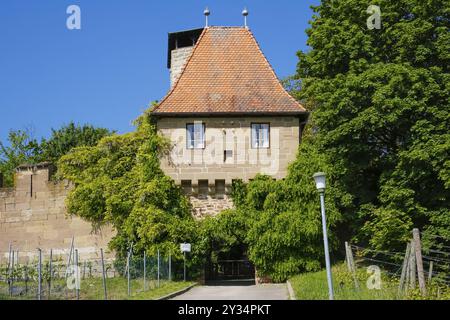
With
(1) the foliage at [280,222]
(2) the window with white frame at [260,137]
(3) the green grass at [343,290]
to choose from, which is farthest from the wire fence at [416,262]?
(2) the window with white frame at [260,137]

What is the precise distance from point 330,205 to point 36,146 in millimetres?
28953

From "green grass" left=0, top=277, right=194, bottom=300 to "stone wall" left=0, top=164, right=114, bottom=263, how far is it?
4.58m

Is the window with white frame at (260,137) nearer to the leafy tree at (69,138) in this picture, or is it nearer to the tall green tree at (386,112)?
the tall green tree at (386,112)

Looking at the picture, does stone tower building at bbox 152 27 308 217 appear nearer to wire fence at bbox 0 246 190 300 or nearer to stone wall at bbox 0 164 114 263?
Result: wire fence at bbox 0 246 190 300

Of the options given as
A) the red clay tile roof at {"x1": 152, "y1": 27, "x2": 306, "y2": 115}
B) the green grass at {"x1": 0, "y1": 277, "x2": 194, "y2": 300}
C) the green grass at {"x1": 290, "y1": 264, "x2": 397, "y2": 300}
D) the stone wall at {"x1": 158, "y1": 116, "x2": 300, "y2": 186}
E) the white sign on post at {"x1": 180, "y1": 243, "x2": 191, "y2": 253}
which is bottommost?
the green grass at {"x1": 0, "y1": 277, "x2": 194, "y2": 300}

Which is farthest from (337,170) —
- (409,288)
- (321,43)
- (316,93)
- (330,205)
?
(409,288)

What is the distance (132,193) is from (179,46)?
16.1 meters

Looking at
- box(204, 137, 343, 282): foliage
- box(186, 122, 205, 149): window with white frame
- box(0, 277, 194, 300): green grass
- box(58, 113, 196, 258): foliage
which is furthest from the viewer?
box(186, 122, 205, 149): window with white frame

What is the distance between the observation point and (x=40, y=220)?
27.0m

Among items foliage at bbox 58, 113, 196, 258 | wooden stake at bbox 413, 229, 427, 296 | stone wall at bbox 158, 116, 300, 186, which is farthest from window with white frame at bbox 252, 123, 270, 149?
wooden stake at bbox 413, 229, 427, 296

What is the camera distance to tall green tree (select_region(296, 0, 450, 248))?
21.8 m

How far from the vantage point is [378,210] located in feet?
73.6

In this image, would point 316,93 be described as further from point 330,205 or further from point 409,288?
point 409,288

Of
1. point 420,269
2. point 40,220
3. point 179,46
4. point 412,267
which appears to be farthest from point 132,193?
point 179,46
